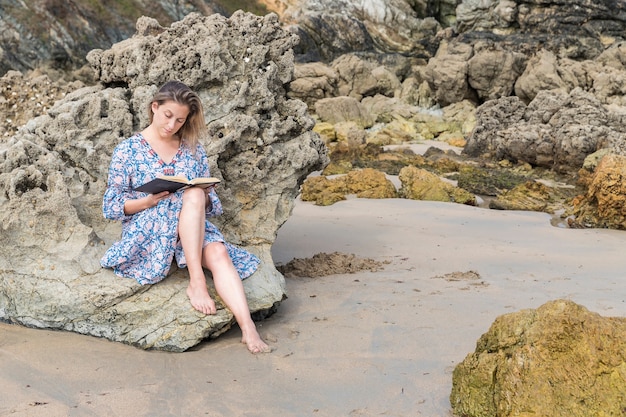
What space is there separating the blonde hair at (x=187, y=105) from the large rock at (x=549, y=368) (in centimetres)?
239

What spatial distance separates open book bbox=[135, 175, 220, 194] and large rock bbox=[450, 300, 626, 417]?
6.42 ft

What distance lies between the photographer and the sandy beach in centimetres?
313

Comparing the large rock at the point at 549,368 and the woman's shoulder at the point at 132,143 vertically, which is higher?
the woman's shoulder at the point at 132,143

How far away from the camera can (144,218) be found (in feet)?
13.9

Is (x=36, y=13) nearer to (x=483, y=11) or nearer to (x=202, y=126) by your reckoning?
(x=483, y=11)

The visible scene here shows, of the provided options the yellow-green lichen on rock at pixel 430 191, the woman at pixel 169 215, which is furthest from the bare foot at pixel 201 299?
the yellow-green lichen on rock at pixel 430 191

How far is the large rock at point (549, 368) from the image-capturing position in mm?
2721

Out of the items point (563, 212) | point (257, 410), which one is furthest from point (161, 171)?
point (563, 212)

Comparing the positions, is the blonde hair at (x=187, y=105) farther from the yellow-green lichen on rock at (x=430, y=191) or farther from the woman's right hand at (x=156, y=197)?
the yellow-green lichen on rock at (x=430, y=191)

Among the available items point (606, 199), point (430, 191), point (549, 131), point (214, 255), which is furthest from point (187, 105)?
point (549, 131)

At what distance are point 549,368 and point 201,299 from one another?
2.10 metres

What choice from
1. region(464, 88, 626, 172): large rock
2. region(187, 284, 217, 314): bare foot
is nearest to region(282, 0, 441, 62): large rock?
region(464, 88, 626, 172): large rock

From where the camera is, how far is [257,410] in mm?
3094

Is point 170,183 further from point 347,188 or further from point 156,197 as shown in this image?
point 347,188
